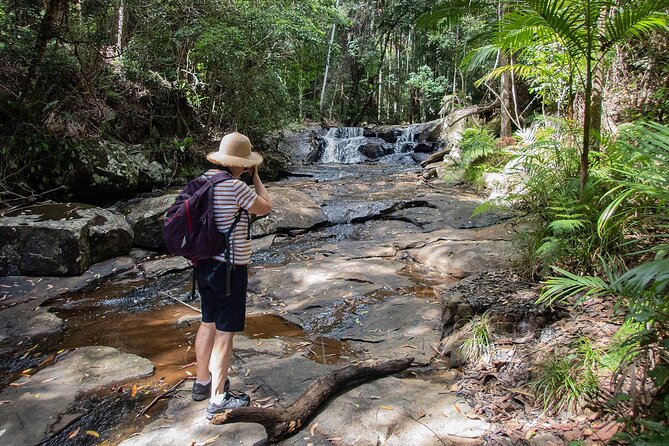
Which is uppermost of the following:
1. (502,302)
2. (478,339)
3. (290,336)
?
(502,302)

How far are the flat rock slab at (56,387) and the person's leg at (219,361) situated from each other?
Answer: 0.99 m

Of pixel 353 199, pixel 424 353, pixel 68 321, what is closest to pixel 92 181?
pixel 68 321

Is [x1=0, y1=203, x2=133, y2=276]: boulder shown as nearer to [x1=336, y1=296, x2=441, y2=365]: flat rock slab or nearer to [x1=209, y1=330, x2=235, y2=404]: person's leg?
[x1=336, y1=296, x2=441, y2=365]: flat rock slab

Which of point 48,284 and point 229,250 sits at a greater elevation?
point 229,250

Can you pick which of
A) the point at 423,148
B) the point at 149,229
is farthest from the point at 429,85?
the point at 149,229

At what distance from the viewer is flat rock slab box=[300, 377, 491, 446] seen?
7.63 feet

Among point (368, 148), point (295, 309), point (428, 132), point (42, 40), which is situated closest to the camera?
point (295, 309)

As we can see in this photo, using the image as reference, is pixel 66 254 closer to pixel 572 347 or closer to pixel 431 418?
pixel 431 418

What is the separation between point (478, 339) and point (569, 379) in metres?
0.77

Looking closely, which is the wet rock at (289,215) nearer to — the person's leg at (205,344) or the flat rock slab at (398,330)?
the flat rock slab at (398,330)

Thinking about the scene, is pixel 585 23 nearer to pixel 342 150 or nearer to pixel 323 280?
pixel 323 280

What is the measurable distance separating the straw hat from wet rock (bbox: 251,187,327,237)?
4.93 metres

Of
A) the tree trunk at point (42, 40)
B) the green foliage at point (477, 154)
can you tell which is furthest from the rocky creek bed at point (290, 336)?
the tree trunk at point (42, 40)

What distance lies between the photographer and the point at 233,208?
2.57 meters
